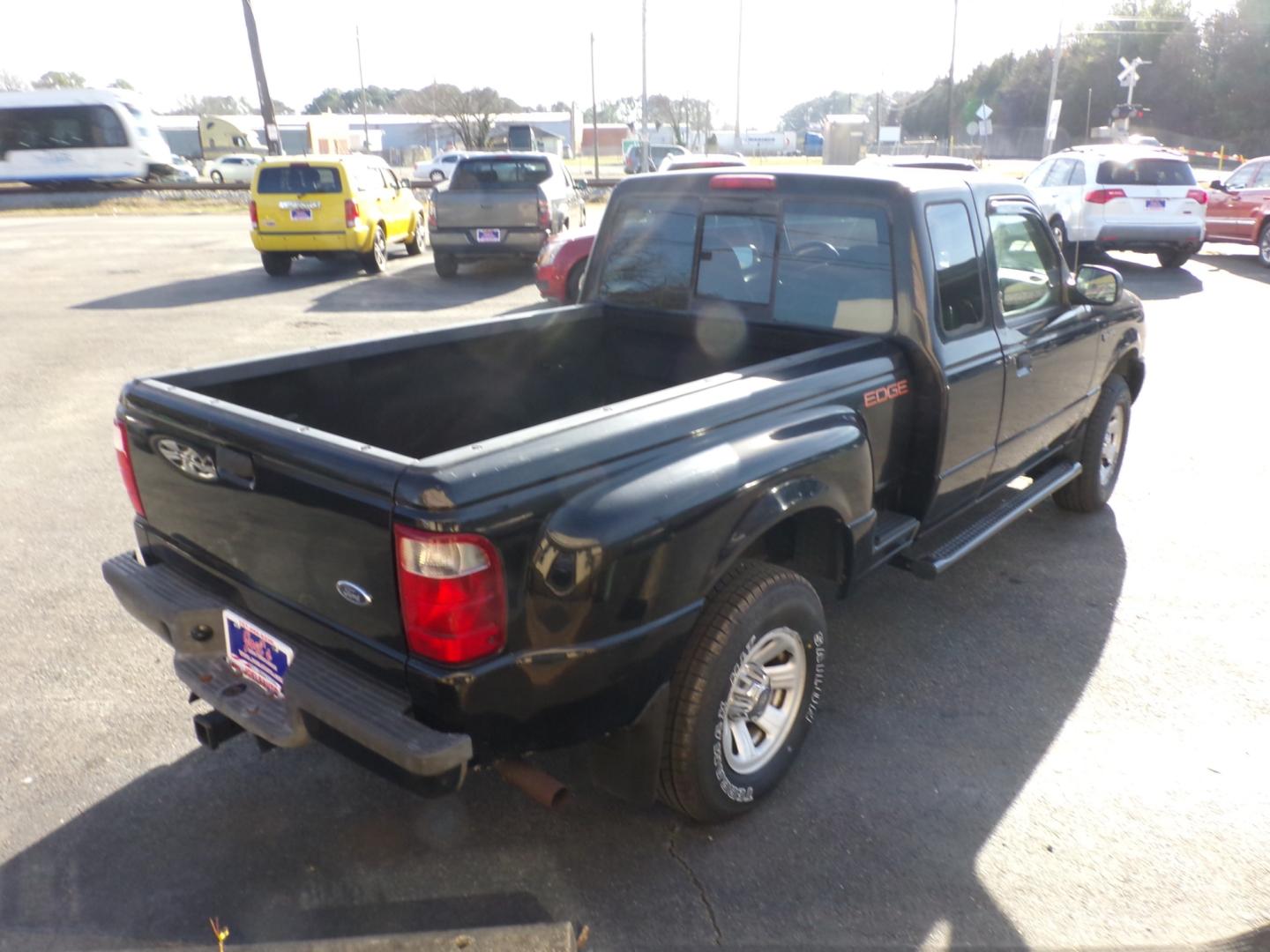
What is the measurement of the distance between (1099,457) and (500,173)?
11.9 metres

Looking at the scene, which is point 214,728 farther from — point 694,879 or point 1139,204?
point 1139,204

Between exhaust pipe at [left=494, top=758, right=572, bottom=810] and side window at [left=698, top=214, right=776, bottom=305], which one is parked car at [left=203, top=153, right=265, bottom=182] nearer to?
side window at [left=698, top=214, right=776, bottom=305]

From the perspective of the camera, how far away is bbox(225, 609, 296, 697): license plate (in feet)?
9.00

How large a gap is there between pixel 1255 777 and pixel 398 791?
2.89 metres

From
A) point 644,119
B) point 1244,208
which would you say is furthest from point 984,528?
point 644,119

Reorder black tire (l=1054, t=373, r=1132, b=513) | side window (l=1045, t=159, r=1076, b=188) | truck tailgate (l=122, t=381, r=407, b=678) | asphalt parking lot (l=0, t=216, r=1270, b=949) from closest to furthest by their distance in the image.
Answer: truck tailgate (l=122, t=381, r=407, b=678) → asphalt parking lot (l=0, t=216, r=1270, b=949) → black tire (l=1054, t=373, r=1132, b=513) → side window (l=1045, t=159, r=1076, b=188)

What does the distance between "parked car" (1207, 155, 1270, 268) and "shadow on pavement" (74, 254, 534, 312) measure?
451 inches

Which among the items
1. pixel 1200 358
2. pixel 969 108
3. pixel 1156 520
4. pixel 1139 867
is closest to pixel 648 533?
→ pixel 1139 867

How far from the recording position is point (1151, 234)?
14.8m

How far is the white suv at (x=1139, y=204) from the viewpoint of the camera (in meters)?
14.8

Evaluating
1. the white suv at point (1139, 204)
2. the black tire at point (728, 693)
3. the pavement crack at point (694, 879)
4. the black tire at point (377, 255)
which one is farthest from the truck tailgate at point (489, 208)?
the pavement crack at point (694, 879)

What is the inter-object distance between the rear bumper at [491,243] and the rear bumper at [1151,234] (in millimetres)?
8306

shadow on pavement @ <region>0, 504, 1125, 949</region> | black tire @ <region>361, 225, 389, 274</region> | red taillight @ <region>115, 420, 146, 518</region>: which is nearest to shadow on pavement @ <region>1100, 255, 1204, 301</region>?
black tire @ <region>361, 225, 389, 274</region>

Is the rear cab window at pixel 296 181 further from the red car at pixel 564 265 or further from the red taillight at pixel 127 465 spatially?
the red taillight at pixel 127 465
